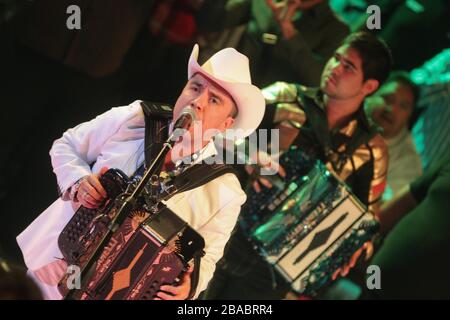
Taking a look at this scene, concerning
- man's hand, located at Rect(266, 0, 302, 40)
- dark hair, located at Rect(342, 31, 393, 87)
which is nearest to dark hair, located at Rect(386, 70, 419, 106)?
dark hair, located at Rect(342, 31, 393, 87)

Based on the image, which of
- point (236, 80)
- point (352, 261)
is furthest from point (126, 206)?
point (352, 261)

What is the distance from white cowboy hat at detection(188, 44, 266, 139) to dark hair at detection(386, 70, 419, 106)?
1.83 m

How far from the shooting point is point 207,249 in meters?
3.40

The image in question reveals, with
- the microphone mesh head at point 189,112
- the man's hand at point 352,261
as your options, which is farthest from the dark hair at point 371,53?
the microphone mesh head at point 189,112

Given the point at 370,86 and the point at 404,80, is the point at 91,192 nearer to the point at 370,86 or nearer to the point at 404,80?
the point at 370,86

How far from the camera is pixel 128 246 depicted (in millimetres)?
3129

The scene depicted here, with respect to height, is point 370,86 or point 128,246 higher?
point 370,86

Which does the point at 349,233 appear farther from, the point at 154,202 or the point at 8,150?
the point at 8,150

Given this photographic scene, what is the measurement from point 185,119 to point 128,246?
0.61 meters

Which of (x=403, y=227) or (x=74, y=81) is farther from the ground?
(x=74, y=81)
